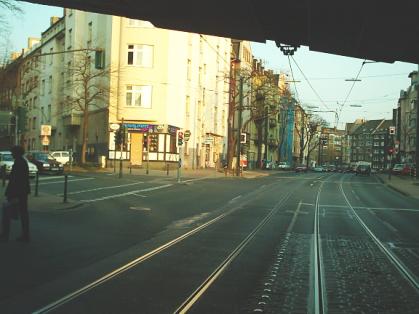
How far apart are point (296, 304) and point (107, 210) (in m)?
12.2

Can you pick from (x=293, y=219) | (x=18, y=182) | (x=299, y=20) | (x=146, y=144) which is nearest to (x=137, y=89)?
(x=146, y=144)

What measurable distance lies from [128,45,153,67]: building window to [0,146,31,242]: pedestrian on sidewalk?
134ft

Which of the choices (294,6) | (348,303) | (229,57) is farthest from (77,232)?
(229,57)

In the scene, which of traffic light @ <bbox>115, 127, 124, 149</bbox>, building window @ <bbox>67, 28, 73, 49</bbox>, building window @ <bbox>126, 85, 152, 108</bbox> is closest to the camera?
traffic light @ <bbox>115, 127, 124, 149</bbox>

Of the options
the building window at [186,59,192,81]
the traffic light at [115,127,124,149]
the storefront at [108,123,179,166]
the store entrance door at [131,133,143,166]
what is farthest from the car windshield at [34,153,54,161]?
the building window at [186,59,192,81]

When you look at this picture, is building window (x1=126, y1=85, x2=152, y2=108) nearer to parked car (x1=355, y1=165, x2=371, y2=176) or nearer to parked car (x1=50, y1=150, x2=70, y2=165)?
parked car (x1=50, y1=150, x2=70, y2=165)

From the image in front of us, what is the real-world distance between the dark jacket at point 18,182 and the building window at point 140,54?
4073cm

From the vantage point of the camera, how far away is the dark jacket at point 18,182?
10812mm

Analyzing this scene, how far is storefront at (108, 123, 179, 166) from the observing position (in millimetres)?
50438

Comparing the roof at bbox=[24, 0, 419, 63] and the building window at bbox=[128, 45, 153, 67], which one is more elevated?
the building window at bbox=[128, 45, 153, 67]

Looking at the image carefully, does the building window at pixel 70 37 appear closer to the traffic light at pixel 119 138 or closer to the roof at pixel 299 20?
the traffic light at pixel 119 138

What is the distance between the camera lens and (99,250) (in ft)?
33.9

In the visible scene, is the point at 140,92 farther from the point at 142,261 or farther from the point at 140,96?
the point at 142,261

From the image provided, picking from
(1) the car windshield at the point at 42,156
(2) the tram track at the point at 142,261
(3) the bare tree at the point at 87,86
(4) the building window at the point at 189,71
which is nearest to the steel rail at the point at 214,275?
(2) the tram track at the point at 142,261
